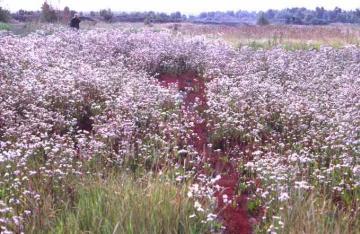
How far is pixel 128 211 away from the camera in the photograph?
483 cm

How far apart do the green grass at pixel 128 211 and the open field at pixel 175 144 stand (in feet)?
0.05

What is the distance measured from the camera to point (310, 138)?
323 inches

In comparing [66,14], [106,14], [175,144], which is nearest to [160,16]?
[106,14]

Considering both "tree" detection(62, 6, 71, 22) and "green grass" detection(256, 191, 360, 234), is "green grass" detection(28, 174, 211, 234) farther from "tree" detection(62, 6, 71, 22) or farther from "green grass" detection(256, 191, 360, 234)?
"tree" detection(62, 6, 71, 22)

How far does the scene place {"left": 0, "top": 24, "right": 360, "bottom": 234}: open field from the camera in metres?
5.00

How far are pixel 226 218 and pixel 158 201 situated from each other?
93cm

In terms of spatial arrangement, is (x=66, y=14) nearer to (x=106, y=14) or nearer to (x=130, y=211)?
(x=106, y=14)

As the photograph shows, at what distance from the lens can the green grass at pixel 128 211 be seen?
4.69 m

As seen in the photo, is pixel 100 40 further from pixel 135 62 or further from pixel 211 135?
pixel 211 135

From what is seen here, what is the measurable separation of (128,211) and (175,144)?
9.99ft

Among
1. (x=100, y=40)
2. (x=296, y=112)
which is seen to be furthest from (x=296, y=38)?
(x=296, y=112)

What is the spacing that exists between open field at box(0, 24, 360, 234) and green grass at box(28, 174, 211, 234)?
14 millimetres

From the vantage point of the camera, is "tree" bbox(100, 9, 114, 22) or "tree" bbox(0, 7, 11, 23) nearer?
"tree" bbox(0, 7, 11, 23)

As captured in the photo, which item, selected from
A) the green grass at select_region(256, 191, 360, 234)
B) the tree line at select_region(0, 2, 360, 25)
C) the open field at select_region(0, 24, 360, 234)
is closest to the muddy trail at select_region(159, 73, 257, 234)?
the open field at select_region(0, 24, 360, 234)
